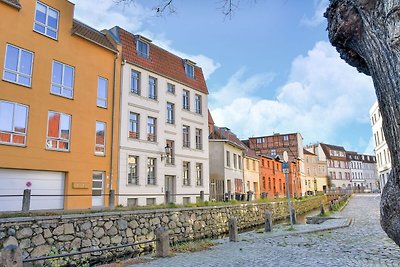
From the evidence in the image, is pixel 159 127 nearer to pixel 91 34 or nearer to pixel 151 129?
pixel 151 129

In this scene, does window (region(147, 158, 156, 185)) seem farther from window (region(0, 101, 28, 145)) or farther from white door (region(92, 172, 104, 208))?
window (region(0, 101, 28, 145))

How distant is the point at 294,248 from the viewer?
10.7 meters

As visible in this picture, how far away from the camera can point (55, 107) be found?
17984 millimetres

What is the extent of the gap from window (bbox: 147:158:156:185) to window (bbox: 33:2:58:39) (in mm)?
10036

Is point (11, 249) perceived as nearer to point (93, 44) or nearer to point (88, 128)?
point (88, 128)

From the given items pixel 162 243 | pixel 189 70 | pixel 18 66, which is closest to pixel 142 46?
pixel 189 70

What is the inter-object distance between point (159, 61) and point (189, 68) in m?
4.31

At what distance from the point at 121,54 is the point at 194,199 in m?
12.1

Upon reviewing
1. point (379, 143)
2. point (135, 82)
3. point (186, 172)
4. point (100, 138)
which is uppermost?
point (135, 82)

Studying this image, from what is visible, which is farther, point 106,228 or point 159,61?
point 159,61

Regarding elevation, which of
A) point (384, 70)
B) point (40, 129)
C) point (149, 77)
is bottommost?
point (384, 70)

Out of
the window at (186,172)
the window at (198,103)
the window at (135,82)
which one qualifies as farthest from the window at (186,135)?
the window at (135,82)

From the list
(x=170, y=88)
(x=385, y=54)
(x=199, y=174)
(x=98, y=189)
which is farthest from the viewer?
(x=199, y=174)

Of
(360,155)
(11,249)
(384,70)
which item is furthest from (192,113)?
(360,155)
